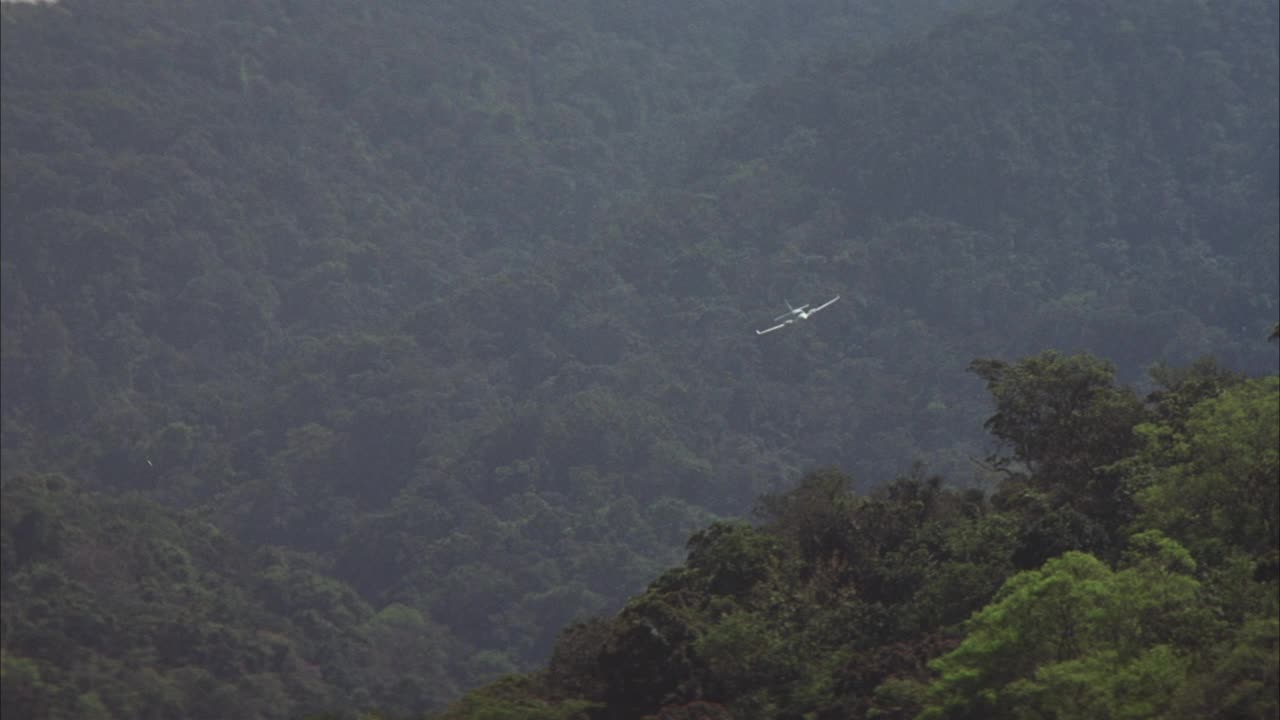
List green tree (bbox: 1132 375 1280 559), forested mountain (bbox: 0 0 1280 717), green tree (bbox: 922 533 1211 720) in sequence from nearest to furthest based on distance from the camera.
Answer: green tree (bbox: 922 533 1211 720)
green tree (bbox: 1132 375 1280 559)
forested mountain (bbox: 0 0 1280 717)

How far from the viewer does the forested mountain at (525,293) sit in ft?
410

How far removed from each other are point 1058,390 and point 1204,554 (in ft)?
47.2

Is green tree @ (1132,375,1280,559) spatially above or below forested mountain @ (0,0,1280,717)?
below

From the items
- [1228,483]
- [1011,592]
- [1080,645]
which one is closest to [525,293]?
[1011,592]

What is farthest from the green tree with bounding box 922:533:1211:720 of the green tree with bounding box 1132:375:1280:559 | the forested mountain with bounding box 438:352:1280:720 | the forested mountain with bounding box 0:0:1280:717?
the forested mountain with bounding box 0:0:1280:717

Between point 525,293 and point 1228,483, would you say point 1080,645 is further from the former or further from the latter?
point 525,293

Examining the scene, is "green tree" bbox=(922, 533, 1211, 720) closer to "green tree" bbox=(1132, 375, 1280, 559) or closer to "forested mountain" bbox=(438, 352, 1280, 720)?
"forested mountain" bbox=(438, 352, 1280, 720)

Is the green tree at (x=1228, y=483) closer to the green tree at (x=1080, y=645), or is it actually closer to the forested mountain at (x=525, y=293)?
the green tree at (x=1080, y=645)

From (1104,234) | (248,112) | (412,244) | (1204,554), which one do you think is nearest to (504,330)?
(412,244)

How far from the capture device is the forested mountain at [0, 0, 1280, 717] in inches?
A: 4919

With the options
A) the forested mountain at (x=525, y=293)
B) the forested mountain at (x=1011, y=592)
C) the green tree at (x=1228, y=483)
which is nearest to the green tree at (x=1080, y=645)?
the forested mountain at (x=1011, y=592)

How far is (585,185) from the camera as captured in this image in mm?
192500

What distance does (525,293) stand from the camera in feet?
511

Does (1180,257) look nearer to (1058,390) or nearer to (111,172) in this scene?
(111,172)
